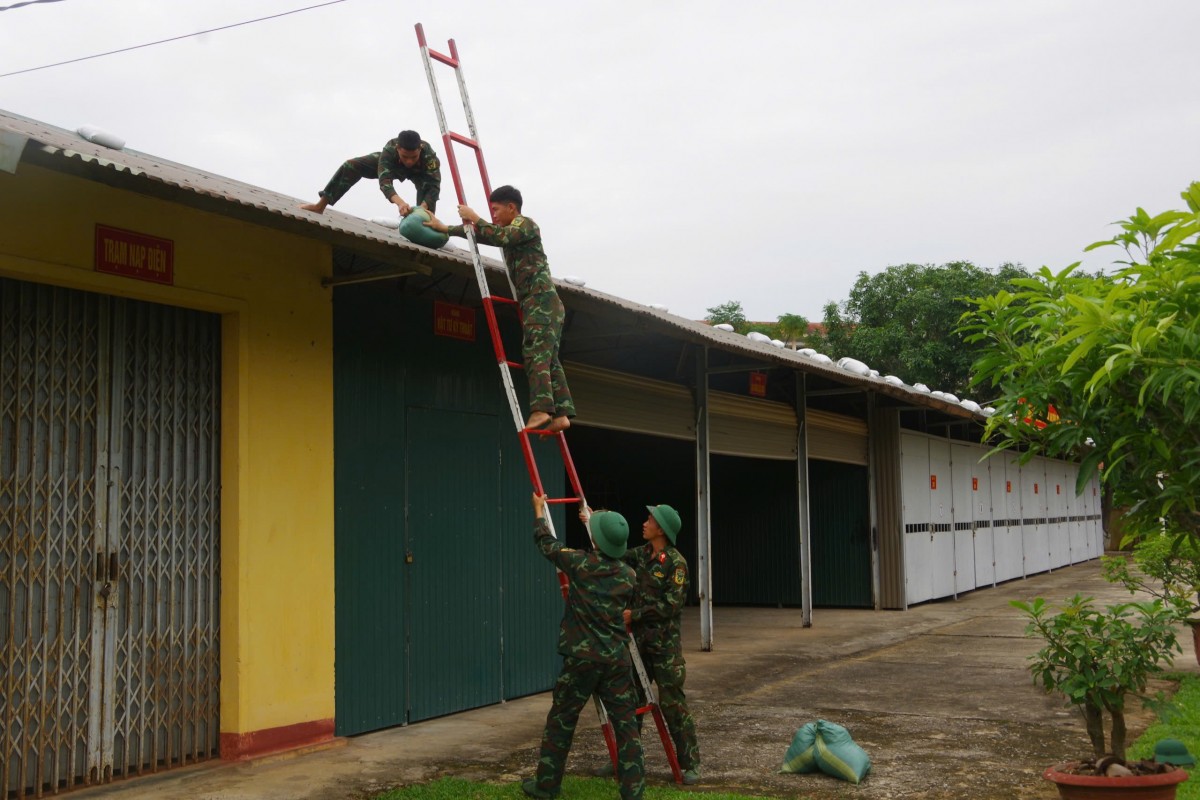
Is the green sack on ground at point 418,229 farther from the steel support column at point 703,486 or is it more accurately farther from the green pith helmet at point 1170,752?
the steel support column at point 703,486

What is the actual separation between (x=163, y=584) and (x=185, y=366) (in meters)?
1.39

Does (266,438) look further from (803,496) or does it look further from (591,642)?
(803,496)

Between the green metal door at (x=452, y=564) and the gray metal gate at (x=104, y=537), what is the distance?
1772 mm

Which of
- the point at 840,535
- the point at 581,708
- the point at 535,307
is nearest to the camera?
the point at 581,708

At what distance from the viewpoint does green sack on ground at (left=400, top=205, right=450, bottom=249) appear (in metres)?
6.32

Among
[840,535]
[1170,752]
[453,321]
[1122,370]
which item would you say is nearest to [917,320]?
[840,535]

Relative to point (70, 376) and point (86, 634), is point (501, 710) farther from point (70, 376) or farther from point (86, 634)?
point (70, 376)

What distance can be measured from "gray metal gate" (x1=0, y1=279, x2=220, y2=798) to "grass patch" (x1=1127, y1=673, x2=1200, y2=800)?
5.57 m

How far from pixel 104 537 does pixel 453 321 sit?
11.1ft

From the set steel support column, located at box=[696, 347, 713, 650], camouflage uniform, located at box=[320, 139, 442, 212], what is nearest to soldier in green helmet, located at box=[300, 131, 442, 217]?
camouflage uniform, located at box=[320, 139, 442, 212]

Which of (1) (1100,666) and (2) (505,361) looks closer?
(1) (1100,666)

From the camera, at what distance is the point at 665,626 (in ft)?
21.7

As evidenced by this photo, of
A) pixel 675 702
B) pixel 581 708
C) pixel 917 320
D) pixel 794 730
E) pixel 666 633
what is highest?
pixel 917 320

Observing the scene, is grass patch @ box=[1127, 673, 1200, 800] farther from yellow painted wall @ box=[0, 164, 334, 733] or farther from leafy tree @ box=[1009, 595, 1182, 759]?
yellow painted wall @ box=[0, 164, 334, 733]
